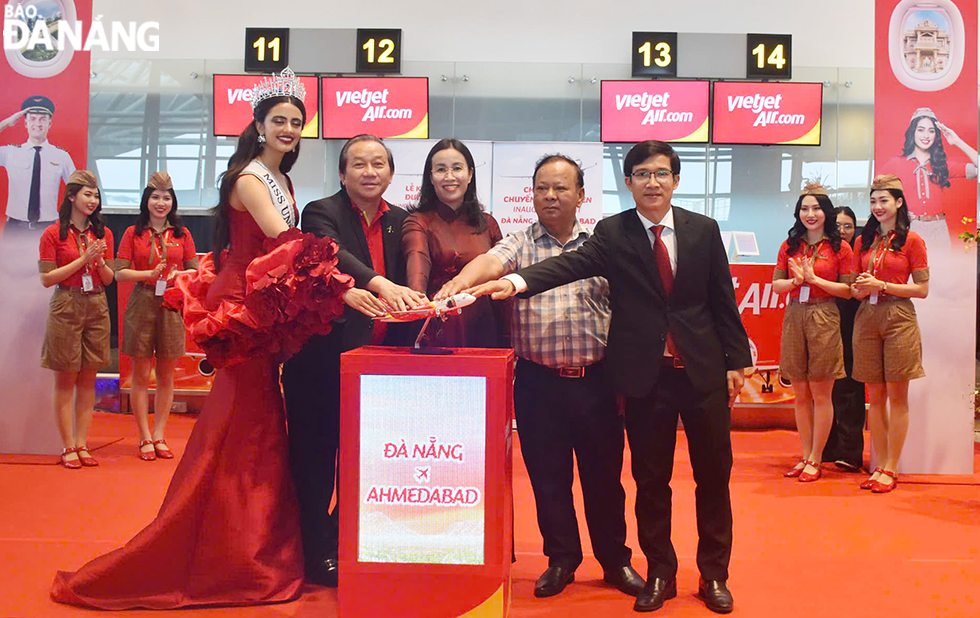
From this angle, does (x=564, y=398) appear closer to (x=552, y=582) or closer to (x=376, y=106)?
(x=552, y=582)

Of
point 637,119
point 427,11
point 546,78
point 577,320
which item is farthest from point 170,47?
point 577,320

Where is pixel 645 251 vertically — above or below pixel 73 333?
above

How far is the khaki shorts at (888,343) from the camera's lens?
14.9 ft

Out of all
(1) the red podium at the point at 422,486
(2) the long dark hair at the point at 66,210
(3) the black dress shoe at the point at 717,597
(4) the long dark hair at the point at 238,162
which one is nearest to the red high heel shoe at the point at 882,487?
(3) the black dress shoe at the point at 717,597

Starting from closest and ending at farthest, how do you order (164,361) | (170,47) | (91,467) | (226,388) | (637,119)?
(226,388)
(91,467)
(164,361)
(637,119)
(170,47)

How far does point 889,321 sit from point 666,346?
2625mm

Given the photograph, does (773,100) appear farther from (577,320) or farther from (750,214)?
(577,320)

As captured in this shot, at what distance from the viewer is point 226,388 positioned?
106 inches

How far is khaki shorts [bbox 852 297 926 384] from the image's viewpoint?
455 centimetres

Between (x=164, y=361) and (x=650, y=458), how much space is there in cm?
377

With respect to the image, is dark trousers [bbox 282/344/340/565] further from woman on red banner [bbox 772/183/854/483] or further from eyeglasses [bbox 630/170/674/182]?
woman on red banner [bbox 772/183/854/483]

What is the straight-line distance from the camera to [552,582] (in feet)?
9.11

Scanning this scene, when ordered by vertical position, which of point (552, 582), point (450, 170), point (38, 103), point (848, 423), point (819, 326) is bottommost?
point (552, 582)

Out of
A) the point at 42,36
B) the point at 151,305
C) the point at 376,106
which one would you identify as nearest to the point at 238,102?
the point at 376,106
